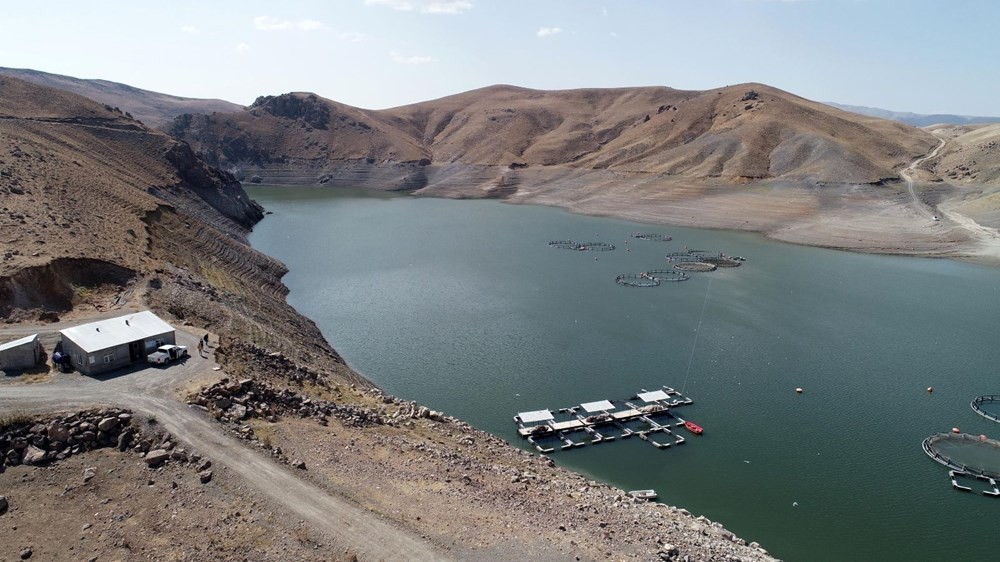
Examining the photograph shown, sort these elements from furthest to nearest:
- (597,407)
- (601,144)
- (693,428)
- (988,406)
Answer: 1. (601,144)
2. (988,406)
3. (597,407)
4. (693,428)

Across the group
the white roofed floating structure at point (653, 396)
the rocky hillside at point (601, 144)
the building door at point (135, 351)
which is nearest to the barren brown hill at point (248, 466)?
the building door at point (135, 351)

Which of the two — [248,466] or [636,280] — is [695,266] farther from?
[248,466]

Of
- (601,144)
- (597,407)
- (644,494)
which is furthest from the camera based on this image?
(601,144)

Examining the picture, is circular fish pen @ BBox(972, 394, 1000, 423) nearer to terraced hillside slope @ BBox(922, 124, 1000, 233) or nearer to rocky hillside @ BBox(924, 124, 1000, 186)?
terraced hillside slope @ BBox(922, 124, 1000, 233)

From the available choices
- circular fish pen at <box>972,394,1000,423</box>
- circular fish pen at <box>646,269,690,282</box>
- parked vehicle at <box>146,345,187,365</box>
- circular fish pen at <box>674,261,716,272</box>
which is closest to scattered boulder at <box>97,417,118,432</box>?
parked vehicle at <box>146,345,187,365</box>

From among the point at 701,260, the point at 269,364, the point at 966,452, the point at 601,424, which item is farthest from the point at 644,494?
the point at 701,260
